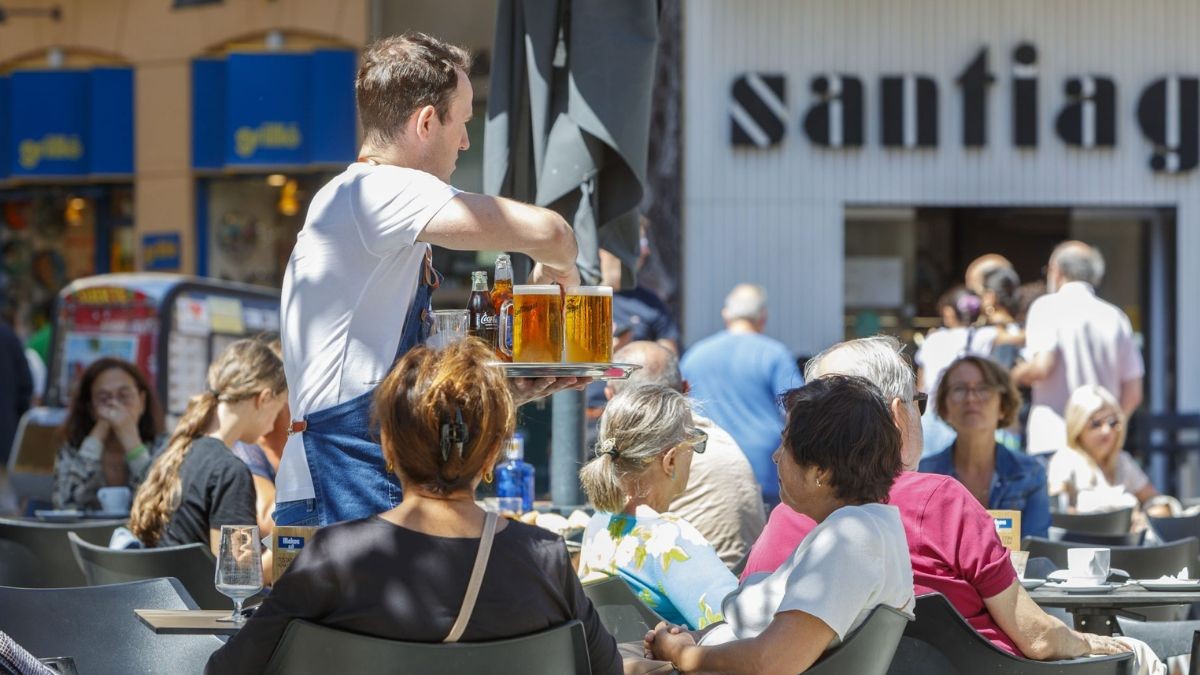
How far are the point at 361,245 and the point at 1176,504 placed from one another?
209 inches

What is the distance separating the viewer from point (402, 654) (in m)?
2.48

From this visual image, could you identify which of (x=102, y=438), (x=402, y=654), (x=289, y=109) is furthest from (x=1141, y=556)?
(x=289, y=109)

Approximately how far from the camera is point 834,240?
12.3 meters

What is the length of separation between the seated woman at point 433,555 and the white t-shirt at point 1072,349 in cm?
596

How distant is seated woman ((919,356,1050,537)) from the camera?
570 centimetres

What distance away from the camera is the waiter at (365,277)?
310 cm

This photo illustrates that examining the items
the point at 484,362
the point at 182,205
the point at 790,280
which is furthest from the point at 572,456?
the point at 182,205

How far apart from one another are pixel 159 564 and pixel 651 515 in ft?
4.59

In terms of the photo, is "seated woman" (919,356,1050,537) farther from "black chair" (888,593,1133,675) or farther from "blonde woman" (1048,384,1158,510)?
"black chair" (888,593,1133,675)

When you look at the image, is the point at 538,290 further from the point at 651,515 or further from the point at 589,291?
the point at 651,515

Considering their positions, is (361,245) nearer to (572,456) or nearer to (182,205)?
(572,456)

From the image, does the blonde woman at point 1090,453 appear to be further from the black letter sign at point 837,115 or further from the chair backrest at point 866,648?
the black letter sign at point 837,115

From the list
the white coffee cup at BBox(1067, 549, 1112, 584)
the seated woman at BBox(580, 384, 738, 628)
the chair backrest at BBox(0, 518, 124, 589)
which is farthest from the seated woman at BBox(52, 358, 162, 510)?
the white coffee cup at BBox(1067, 549, 1112, 584)

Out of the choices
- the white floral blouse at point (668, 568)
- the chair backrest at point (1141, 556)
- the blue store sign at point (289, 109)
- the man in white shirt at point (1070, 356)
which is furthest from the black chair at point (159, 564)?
the blue store sign at point (289, 109)
